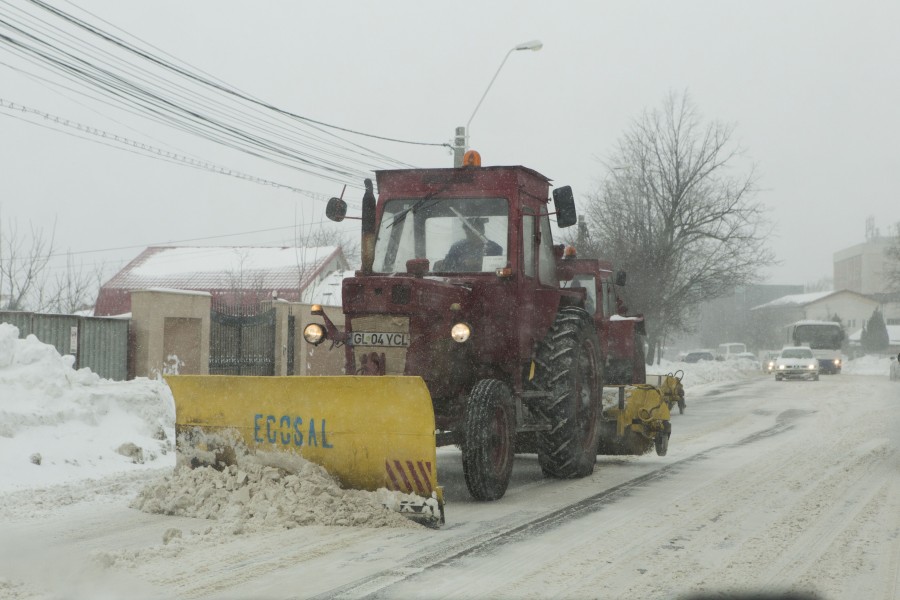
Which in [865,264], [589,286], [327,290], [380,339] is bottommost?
[380,339]

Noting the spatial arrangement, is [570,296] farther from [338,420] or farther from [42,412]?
[42,412]

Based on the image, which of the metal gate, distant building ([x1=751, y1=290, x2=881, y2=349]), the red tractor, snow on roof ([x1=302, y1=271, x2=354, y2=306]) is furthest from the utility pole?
distant building ([x1=751, y1=290, x2=881, y2=349])

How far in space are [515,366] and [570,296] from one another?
5.16 ft

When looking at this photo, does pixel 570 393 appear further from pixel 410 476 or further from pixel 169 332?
pixel 169 332

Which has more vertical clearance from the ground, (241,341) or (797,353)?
(241,341)

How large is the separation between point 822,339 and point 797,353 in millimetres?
9441

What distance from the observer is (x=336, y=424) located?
7180 mm

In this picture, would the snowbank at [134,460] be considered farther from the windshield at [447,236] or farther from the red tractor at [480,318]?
the windshield at [447,236]

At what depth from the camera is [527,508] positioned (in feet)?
24.8

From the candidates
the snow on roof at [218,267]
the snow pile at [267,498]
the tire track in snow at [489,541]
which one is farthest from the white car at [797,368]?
the snow pile at [267,498]

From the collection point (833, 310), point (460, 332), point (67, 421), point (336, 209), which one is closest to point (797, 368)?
point (67, 421)

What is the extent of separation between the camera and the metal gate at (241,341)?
17938 mm

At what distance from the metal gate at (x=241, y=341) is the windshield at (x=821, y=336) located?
35245 millimetres

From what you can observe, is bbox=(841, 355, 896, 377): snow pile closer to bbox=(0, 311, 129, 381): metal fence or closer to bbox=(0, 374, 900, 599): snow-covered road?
bbox=(0, 311, 129, 381): metal fence
